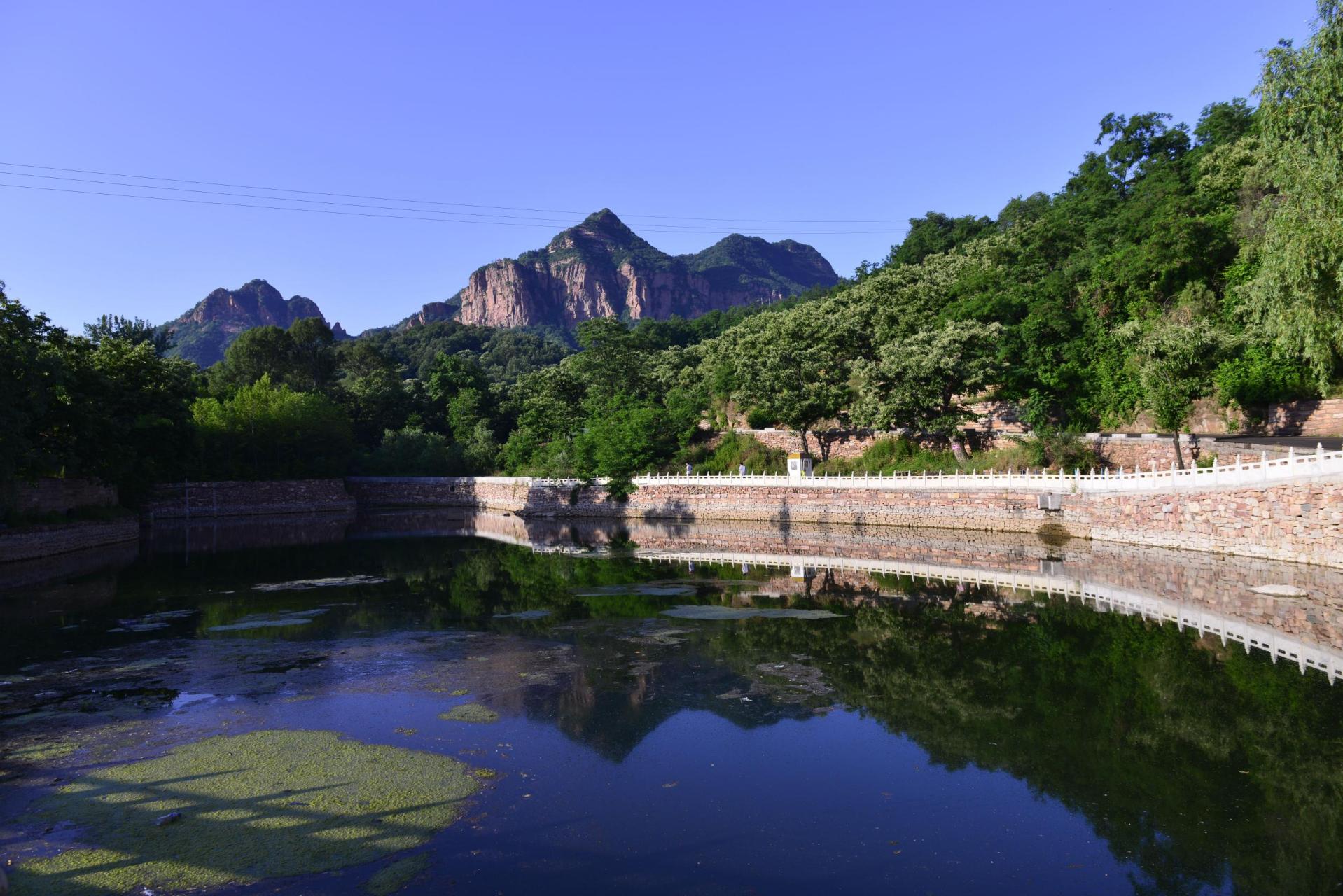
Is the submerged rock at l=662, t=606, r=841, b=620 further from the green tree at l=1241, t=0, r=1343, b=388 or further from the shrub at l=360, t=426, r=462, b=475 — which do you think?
the shrub at l=360, t=426, r=462, b=475

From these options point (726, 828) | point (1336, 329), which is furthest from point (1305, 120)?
point (726, 828)

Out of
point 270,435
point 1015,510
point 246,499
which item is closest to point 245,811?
point 1015,510

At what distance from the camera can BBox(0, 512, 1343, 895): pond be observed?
7.23 meters

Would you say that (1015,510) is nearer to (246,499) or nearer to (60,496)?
(60,496)

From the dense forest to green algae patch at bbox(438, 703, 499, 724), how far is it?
21.9 metres

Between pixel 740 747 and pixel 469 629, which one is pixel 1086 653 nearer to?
pixel 740 747

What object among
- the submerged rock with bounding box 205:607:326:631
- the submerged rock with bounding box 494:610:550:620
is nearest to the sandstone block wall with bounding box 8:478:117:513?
Answer: the submerged rock with bounding box 205:607:326:631

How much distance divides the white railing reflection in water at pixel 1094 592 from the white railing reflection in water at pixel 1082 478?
20.0 ft

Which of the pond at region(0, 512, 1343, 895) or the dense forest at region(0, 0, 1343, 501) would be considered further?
the dense forest at region(0, 0, 1343, 501)

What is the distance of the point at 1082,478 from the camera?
3269 cm

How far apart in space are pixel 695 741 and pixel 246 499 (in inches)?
2480

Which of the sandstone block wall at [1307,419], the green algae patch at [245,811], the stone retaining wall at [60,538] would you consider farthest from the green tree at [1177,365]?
the stone retaining wall at [60,538]

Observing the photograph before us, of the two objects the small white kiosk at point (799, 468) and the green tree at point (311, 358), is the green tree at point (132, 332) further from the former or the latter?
the small white kiosk at point (799, 468)

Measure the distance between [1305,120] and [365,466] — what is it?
231ft
